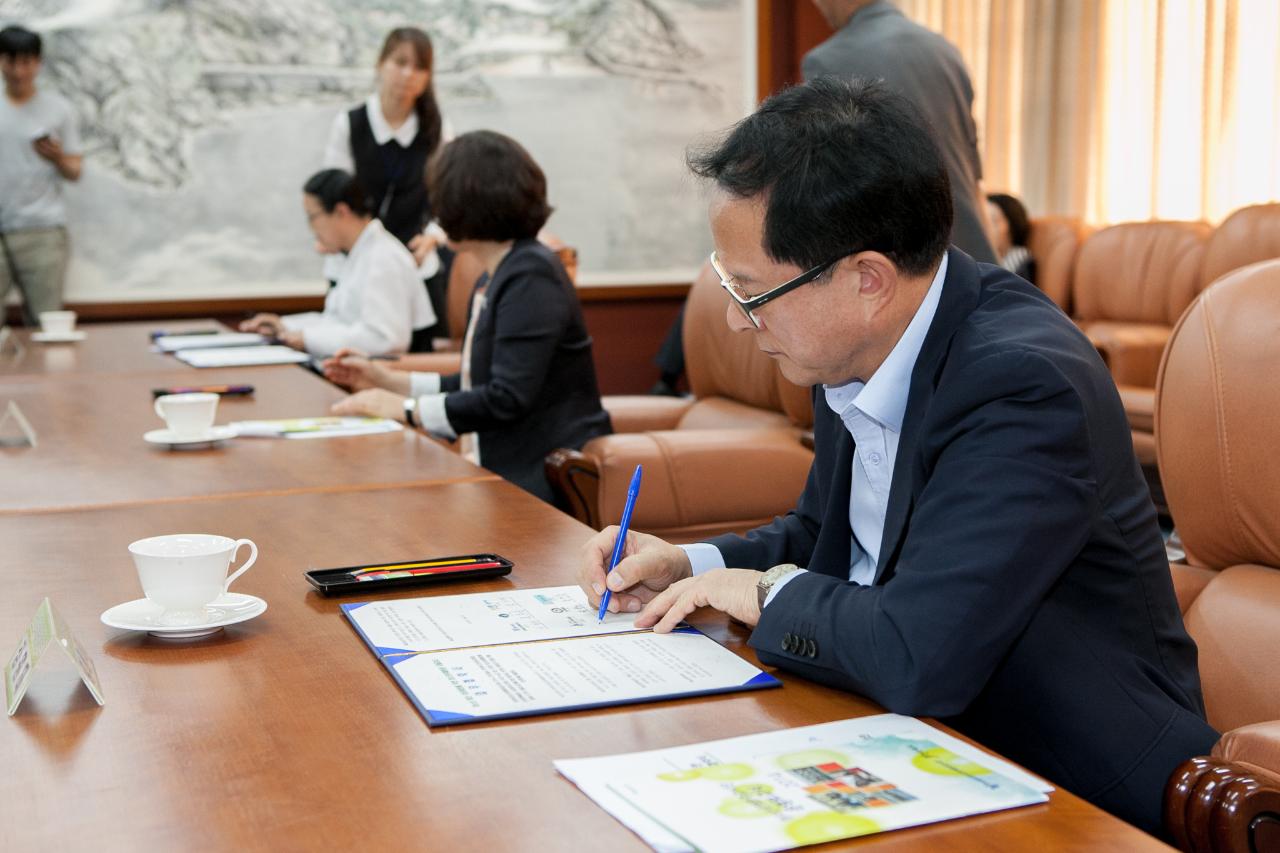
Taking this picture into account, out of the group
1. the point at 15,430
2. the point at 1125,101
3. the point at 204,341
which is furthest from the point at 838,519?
the point at 1125,101

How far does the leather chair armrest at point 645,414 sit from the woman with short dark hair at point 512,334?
395 mm

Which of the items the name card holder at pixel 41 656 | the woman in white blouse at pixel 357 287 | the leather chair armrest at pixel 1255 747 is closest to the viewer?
the name card holder at pixel 41 656

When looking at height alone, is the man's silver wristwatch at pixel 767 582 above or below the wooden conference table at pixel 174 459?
above

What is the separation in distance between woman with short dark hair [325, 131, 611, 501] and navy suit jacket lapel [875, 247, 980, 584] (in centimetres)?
195

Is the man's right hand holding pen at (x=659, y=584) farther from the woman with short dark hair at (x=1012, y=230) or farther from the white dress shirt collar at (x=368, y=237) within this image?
the woman with short dark hair at (x=1012, y=230)

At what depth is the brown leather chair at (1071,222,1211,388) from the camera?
5.37 meters

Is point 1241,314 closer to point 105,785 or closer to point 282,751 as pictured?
point 282,751

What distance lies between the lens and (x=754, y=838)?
0.88 metres

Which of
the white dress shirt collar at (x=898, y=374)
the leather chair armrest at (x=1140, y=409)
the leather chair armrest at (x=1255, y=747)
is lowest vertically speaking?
the leather chair armrest at (x=1140, y=409)

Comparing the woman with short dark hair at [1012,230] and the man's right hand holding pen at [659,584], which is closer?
the man's right hand holding pen at [659,584]

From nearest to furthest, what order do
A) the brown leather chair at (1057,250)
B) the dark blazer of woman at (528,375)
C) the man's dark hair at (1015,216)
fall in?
the dark blazer of woman at (528,375)
the brown leather chair at (1057,250)
the man's dark hair at (1015,216)

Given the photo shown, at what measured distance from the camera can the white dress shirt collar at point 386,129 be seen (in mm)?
5770

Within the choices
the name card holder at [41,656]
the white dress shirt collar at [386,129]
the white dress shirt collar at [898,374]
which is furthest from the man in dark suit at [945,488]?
the white dress shirt collar at [386,129]

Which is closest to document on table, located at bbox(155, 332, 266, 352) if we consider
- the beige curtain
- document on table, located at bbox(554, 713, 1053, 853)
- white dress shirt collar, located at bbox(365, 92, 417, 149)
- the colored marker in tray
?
white dress shirt collar, located at bbox(365, 92, 417, 149)
